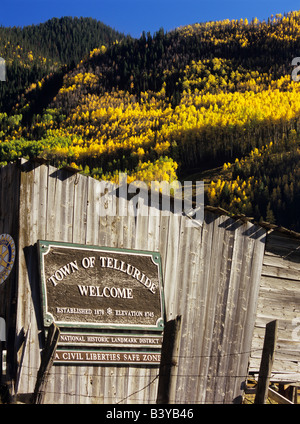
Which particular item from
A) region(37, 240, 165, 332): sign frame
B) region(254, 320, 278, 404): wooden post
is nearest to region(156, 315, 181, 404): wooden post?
region(254, 320, 278, 404): wooden post

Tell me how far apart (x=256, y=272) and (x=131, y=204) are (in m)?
3.51

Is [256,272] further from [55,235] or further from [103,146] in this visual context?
[103,146]

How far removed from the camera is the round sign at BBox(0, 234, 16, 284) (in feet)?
30.1

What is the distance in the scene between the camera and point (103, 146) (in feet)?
578

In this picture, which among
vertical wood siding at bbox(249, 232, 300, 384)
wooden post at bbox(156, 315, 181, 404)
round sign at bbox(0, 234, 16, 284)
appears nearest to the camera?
wooden post at bbox(156, 315, 181, 404)

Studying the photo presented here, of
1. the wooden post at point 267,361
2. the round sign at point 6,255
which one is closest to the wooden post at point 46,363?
the round sign at point 6,255

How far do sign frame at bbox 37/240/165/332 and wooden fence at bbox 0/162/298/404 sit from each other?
124 millimetres

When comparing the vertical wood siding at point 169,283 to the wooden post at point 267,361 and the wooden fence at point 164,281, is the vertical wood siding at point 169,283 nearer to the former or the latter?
the wooden fence at point 164,281

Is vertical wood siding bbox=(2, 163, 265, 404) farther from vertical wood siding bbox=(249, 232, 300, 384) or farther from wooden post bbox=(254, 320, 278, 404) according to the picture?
wooden post bbox=(254, 320, 278, 404)

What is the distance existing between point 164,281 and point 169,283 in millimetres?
140

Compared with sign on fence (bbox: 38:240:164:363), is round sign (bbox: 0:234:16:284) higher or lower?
higher

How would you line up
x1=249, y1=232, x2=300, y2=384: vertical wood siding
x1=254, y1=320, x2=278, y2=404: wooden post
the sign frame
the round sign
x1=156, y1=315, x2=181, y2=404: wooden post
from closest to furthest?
x1=156, y1=315, x2=181, y2=404: wooden post, x1=254, y1=320, x2=278, y2=404: wooden post, the sign frame, the round sign, x1=249, y1=232, x2=300, y2=384: vertical wood siding

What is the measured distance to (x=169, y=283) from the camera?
10508mm

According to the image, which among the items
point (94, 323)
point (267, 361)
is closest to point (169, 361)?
point (267, 361)
